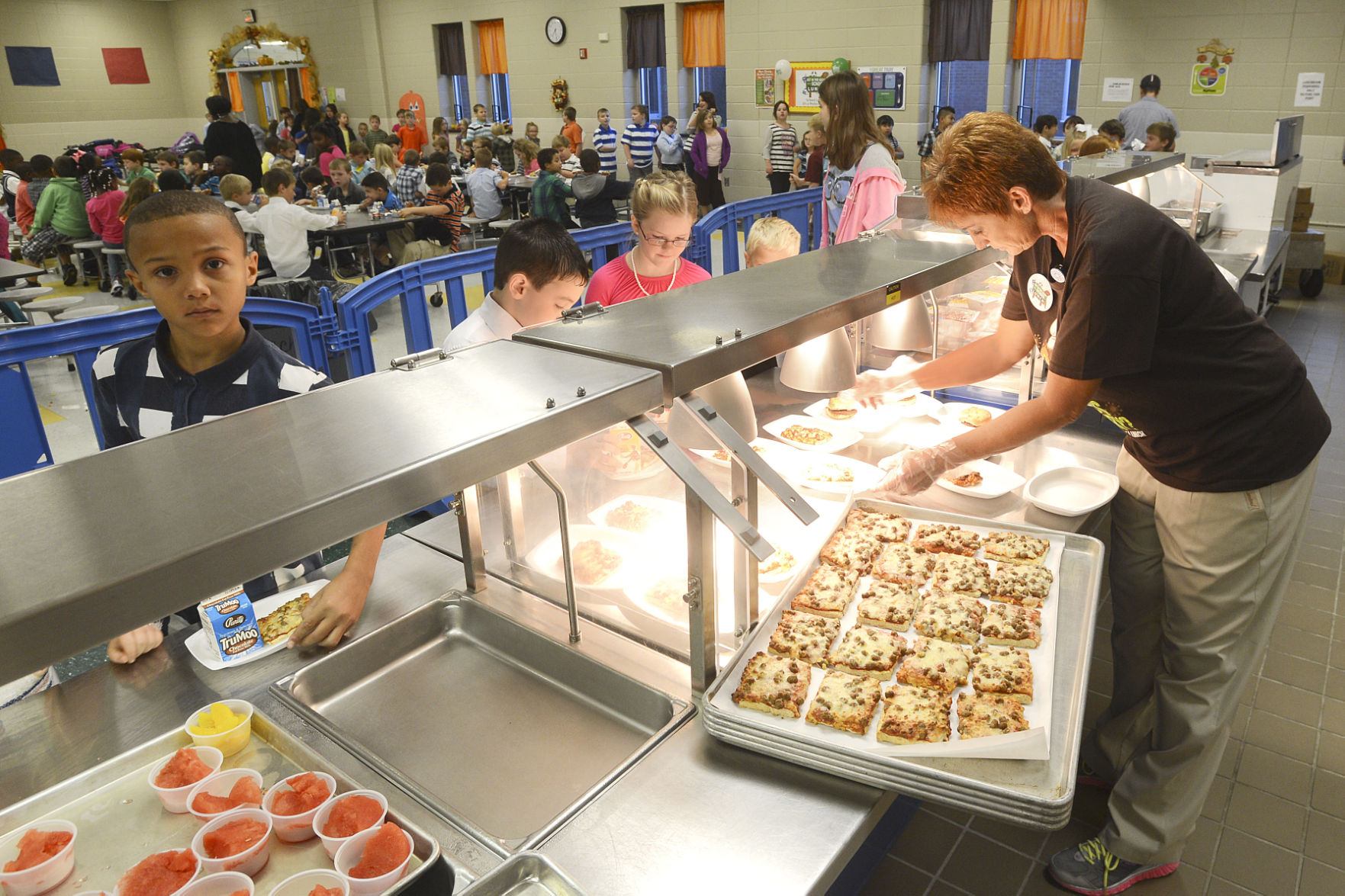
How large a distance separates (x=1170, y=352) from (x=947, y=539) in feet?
2.06

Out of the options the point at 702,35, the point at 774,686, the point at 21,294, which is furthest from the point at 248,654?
the point at 702,35

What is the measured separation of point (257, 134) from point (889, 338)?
846 inches

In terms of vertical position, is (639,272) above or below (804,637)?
above

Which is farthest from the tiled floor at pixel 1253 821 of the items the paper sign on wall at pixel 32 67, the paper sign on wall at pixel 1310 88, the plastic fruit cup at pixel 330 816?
the paper sign on wall at pixel 32 67

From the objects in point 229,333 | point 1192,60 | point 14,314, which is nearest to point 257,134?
point 14,314

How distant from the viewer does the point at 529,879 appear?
1.17 meters

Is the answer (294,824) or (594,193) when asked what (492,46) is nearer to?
(594,193)

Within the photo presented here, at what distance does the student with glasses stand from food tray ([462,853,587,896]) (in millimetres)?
1926

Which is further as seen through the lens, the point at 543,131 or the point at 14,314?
the point at 543,131

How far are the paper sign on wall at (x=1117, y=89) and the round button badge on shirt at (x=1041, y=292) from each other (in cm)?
923

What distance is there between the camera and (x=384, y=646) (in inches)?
68.0

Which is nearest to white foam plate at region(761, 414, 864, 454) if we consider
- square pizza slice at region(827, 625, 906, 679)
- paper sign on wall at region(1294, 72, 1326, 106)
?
square pizza slice at region(827, 625, 906, 679)

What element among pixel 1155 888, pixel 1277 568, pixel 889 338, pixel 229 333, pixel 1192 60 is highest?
pixel 1192 60

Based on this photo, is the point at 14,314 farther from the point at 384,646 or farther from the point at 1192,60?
the point at 1192,60
